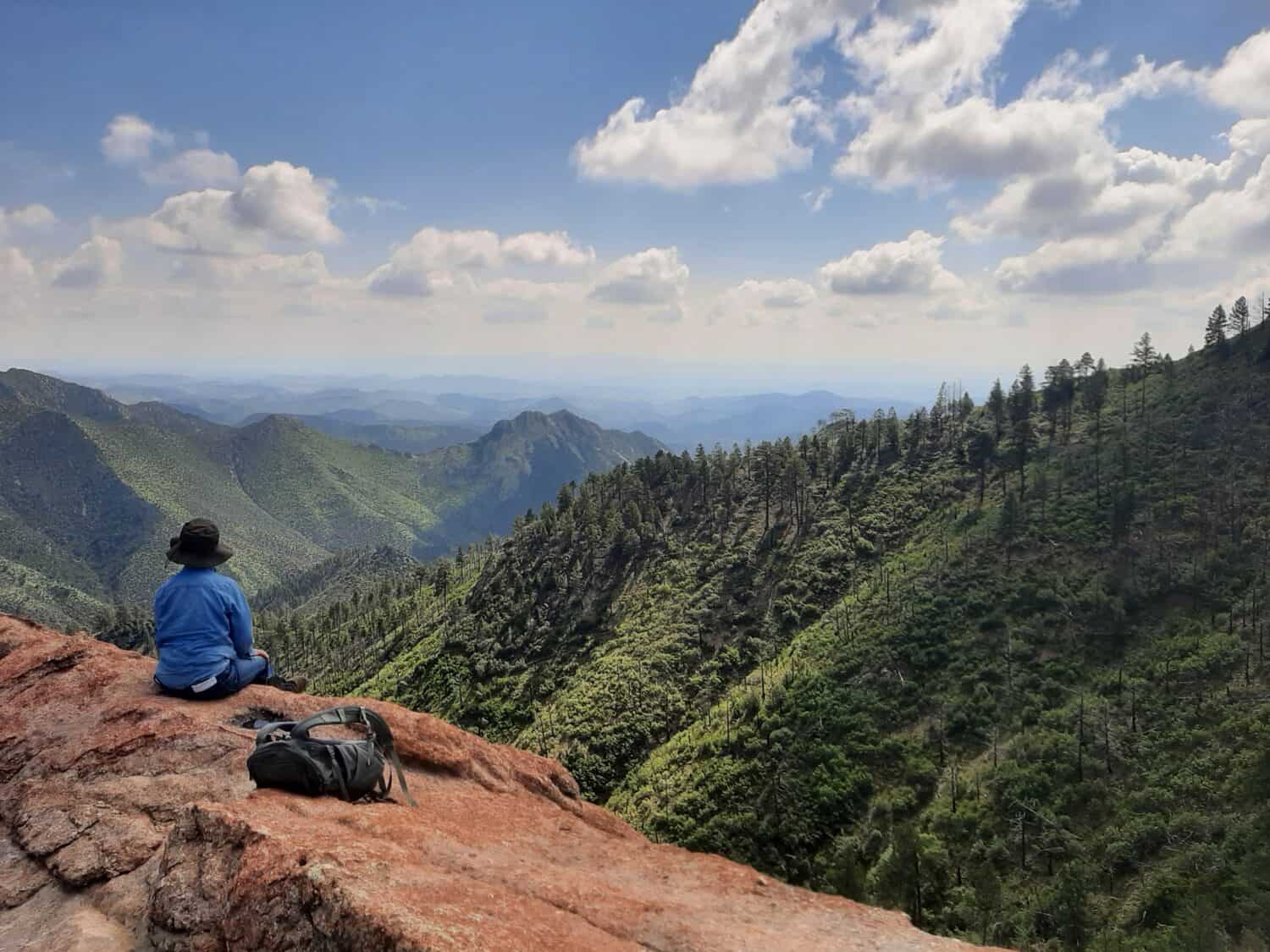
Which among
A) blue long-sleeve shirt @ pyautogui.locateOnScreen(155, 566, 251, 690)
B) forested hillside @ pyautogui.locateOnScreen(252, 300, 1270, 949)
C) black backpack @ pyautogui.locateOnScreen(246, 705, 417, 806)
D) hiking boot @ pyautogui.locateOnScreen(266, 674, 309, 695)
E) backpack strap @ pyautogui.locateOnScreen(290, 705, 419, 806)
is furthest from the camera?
forested hillside @ pyautogui.locateOnScreen(252, 300, 1270, 949)

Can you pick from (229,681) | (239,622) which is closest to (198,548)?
(239,622)

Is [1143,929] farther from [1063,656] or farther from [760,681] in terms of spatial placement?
[760,681]

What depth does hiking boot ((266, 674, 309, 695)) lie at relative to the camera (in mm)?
12273

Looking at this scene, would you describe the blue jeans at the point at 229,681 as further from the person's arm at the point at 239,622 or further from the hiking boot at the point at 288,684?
the hiking boot at the point at 288,684

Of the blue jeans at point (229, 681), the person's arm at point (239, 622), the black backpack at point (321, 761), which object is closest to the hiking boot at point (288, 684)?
the blue jeans at point (229, 681)

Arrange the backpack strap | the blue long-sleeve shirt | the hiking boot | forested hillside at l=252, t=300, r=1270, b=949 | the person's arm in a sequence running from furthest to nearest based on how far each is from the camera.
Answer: forested hillside at l=252, t=300, r=1270, b=949 < the hiking boot < the person's arm < the blue long-sleeve shirt < the backpack strap

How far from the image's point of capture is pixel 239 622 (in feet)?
35.4

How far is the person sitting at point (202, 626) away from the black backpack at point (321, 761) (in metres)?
2.35

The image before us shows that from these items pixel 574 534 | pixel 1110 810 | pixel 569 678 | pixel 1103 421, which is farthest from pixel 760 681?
pixel 1103 421

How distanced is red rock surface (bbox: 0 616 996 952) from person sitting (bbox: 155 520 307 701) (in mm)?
439

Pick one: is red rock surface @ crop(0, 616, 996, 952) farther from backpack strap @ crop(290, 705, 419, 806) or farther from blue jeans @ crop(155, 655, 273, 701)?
backpack strap @ crop(290, 705, 419, 806)

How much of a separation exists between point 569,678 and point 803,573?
41025 millimetres

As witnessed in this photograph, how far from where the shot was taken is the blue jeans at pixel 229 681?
A: 35.1ft

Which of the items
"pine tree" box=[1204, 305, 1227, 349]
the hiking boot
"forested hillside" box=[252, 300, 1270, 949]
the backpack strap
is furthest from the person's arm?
"pine tree" box=[1204, 305, 1227, 349]
